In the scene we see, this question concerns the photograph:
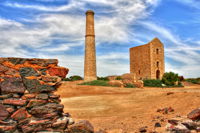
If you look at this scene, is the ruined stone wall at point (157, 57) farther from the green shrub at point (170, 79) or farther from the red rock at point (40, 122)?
the red rock at point (40, 122)

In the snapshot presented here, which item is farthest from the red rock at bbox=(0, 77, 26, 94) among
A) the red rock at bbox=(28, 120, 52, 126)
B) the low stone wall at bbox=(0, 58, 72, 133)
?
the red rock at bbox=(28, 120, 52, 126)

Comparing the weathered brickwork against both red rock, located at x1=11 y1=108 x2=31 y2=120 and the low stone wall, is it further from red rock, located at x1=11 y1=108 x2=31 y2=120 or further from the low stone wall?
red rock, located at x1=11 y1=108 x2=31 y2=120

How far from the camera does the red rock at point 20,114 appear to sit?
5.03 m

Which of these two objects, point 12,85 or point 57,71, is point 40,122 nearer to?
point 12,85

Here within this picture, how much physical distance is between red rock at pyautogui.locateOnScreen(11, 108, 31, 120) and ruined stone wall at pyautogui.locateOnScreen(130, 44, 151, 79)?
31.5m

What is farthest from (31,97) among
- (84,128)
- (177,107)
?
(177,107)

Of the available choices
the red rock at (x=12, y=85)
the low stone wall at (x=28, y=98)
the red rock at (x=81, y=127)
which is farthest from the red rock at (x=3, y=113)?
the red rock at (x=81, y=127)

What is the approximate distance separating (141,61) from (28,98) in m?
32.8

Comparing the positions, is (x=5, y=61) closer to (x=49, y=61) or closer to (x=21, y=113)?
(x=49, y=61)

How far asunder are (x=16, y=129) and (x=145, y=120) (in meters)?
5.60

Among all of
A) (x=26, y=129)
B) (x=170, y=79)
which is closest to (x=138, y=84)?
(x=170, y=79)

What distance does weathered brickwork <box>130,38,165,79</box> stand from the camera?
34438mm

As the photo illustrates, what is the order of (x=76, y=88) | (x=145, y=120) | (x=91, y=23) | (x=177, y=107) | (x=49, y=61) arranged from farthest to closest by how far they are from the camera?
(x=91, y=23)
(x=76, y=88)
(x=177, y=107)
(x=145, y=120)
(x=49, y=61)

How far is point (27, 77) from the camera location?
5.46m
